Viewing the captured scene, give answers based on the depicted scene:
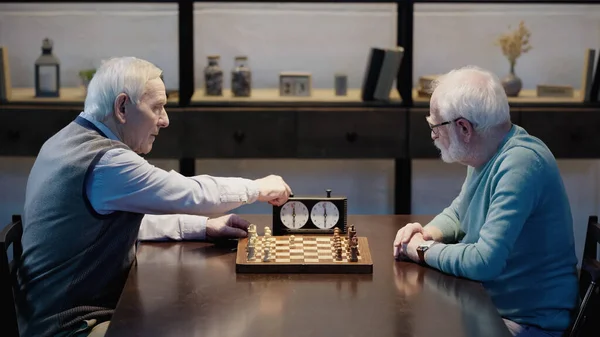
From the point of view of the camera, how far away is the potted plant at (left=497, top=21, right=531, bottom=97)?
4.95 meters

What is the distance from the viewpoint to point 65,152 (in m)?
2.56

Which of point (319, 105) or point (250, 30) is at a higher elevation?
point (250, 30)

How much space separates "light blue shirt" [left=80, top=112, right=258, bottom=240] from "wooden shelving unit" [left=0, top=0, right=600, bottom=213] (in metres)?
1.96

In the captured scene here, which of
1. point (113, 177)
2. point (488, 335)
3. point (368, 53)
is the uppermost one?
point (368, 53)

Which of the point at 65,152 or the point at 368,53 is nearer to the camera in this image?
the point at 65,152

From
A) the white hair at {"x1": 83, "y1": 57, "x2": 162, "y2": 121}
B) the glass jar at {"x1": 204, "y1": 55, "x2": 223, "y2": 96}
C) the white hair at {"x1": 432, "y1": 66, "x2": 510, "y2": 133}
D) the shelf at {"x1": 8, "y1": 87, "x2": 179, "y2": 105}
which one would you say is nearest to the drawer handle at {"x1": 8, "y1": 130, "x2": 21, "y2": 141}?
the shelf at {"x1": 8, "y1": 87, "x2": 179, "y2": 105}

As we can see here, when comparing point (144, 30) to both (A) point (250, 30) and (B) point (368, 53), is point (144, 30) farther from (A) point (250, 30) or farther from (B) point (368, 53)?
(B) point (368, 53)

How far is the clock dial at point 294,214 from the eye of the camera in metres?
2.82

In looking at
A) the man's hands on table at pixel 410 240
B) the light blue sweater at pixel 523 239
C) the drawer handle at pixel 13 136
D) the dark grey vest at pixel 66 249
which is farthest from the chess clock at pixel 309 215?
the drawer handle at pixel 13 136

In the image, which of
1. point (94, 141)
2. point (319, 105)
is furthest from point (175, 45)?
point (94, 141)

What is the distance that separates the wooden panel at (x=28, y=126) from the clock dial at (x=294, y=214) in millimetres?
2230

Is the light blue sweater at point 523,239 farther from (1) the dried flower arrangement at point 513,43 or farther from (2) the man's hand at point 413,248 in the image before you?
(1) the dried flower arrangement at point 513,43

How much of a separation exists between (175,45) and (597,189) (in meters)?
2.42

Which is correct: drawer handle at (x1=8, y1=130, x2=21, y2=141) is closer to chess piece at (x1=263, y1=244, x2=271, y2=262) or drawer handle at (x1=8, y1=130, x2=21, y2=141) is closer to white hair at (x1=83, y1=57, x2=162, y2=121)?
white hair at (x1=83, y1=57, x2=162, y2=121)
